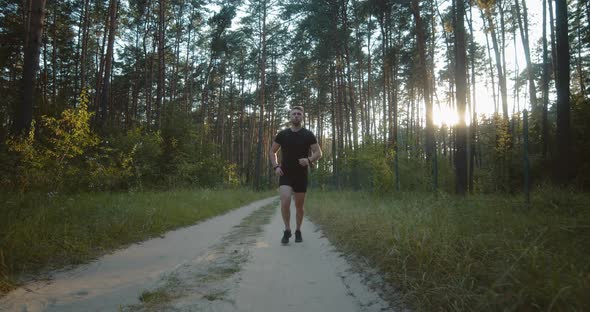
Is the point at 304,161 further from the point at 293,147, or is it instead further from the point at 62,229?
the point at 62,229

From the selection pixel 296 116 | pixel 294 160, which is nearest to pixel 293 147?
pixel 294 160

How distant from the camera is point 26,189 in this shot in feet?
20.5

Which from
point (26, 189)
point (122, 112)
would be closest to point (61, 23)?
point (122, 112)

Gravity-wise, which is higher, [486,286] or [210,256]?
[486,286]

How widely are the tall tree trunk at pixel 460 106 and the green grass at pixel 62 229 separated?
8.47 m

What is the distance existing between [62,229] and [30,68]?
5905mm

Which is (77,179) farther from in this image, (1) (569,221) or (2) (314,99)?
(2) (314,99)

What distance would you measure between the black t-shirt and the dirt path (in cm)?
136

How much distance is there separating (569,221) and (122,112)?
42.1 metres

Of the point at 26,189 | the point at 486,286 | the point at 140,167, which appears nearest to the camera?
the point at 486,286

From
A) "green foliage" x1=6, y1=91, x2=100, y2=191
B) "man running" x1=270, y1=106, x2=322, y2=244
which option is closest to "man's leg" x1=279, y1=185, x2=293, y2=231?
"man running" x1=270, y1=106, x2=322, y2=244

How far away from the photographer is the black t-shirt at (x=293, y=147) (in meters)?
5.05

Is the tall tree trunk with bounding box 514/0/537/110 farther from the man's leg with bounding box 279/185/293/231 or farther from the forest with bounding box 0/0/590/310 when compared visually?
the man's leg with bounding box 279/185/293/231

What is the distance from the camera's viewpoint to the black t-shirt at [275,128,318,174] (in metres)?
5.05
